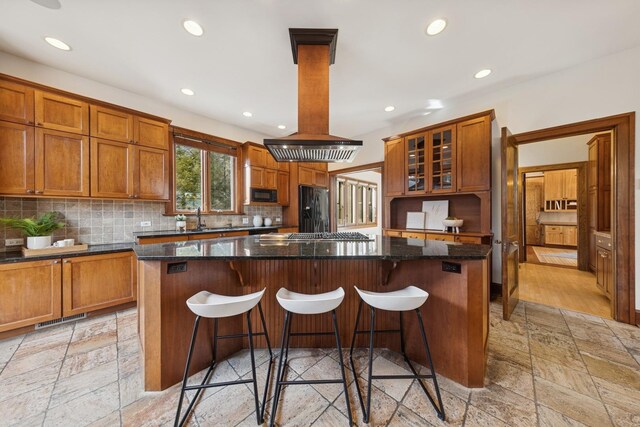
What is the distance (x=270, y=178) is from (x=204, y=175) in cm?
120

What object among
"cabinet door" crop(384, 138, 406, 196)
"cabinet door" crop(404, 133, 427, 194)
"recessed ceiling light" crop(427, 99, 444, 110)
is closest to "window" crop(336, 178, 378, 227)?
"cabinet door" crop(384, 138, 406, 196)

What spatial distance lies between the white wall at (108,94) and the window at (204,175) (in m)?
0.27

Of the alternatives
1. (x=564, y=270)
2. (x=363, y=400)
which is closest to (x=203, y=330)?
(x=363, y=400)

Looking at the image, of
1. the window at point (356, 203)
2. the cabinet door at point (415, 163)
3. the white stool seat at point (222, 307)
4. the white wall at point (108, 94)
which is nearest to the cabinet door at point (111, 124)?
the white wall at point (108, 94)

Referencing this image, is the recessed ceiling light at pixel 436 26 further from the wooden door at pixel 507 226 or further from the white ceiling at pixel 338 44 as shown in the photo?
the wooden door at pixel 507 226

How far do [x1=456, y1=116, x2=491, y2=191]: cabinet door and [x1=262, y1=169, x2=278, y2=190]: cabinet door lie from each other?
3.24 meters

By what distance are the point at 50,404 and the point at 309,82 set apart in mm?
3013

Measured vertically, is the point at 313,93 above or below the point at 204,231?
above

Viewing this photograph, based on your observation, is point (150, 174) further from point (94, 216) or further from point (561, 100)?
point (561, 100)

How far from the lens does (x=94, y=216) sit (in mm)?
2879

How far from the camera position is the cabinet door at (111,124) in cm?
264

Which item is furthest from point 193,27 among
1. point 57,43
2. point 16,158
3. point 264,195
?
point 264,195

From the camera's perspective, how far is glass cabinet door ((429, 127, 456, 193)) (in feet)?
10.4

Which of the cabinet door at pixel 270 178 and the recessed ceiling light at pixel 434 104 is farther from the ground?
the recessed ceiling light at pixel 434 104
